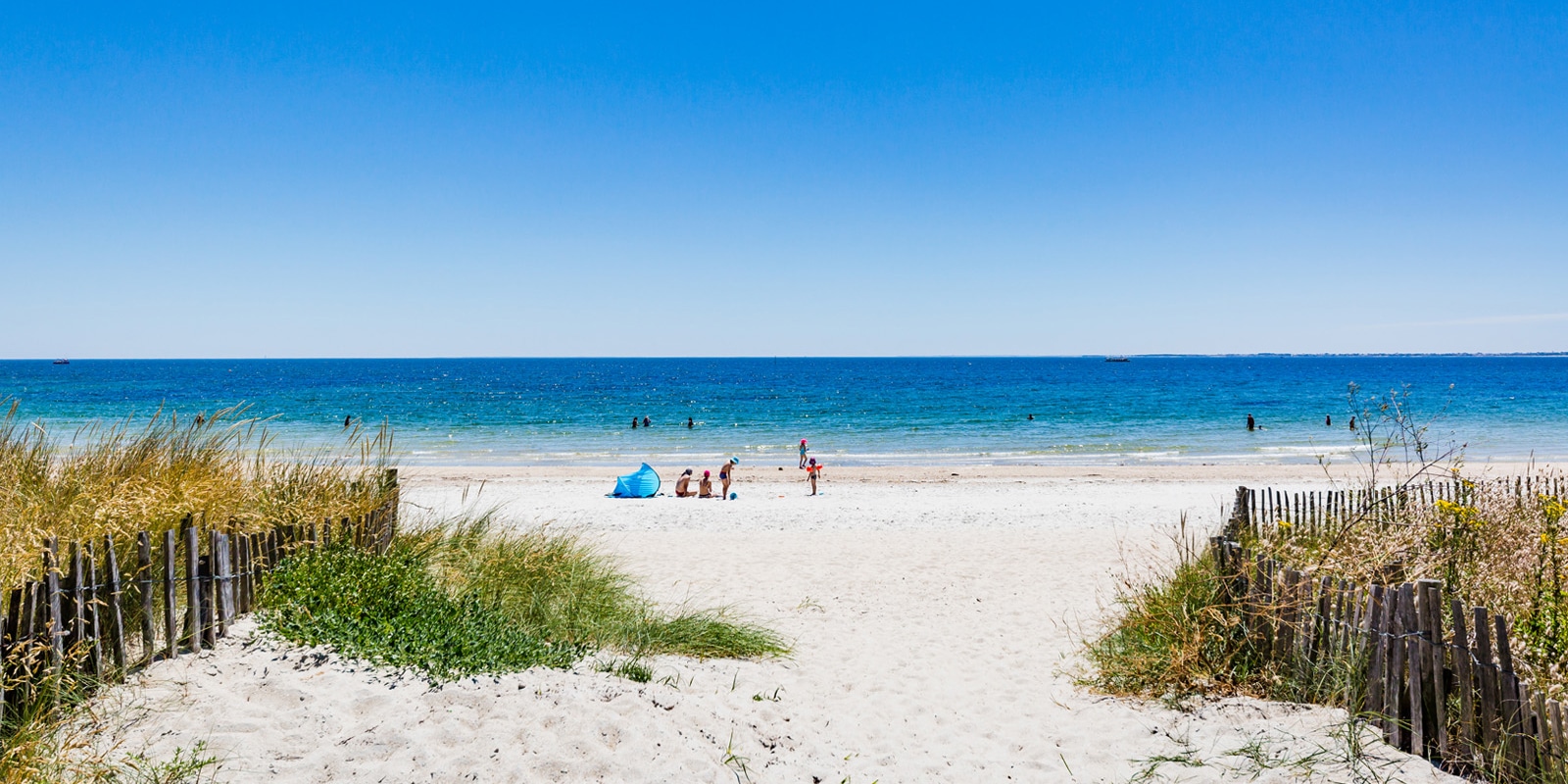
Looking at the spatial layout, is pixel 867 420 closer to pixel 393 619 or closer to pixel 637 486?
pixel 637 486

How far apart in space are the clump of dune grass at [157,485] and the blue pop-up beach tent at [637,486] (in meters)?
12.0

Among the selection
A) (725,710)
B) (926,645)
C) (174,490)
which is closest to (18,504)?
(174,490)

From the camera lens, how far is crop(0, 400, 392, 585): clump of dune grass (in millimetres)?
5141

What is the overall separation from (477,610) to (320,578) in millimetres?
1156

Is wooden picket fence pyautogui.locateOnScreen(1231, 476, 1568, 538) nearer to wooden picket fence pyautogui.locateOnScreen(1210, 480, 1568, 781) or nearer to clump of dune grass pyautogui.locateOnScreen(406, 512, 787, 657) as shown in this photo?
wooden picket fence pyautogui.locateOnScreen(1210, 480, 1568, 781)

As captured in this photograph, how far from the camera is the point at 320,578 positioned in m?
6.03

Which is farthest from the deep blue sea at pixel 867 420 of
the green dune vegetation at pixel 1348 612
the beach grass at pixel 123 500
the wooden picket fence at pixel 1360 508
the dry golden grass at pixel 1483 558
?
the green dune vegetation at pixel 1348 612

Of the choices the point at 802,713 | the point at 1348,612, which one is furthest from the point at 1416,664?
the point at 802,713

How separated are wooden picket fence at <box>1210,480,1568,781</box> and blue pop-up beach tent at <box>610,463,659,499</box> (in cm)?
1621

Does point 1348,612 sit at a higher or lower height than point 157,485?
lower

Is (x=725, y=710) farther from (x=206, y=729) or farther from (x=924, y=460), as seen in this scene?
(x=924, y=460)

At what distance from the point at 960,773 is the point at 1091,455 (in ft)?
94.4

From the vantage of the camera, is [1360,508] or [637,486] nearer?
[1360,508]

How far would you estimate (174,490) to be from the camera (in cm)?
619
